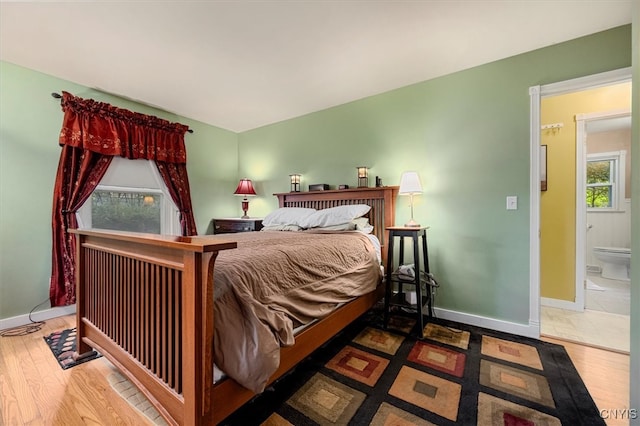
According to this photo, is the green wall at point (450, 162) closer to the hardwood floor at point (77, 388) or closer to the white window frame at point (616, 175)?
the hardwood floor at point (77, 388)

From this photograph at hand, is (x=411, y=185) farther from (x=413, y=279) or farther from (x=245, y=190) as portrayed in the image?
(x=245, y=190)

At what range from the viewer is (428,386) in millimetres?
1521

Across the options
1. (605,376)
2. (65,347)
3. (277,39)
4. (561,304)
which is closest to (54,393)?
(65,347)

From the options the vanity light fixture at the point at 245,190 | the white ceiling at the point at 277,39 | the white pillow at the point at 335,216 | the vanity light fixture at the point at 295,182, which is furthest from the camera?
the vanity light fixture at the point at 245,190

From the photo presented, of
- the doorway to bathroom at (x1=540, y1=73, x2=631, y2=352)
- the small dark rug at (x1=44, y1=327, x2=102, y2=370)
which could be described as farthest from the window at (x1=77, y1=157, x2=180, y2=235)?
the doorway to bathroom at (x1=540, y1=73, x2=631, y2=352)

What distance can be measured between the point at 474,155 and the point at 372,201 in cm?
105

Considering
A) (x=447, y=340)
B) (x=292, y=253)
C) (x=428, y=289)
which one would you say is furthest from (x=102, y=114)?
(x=447, y=340)

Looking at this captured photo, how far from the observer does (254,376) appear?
1056 millimetres

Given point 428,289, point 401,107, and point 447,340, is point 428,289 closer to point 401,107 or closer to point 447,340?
point 447,340

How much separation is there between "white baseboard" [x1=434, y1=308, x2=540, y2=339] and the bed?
110 cm

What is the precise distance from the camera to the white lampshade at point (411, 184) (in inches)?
94.5

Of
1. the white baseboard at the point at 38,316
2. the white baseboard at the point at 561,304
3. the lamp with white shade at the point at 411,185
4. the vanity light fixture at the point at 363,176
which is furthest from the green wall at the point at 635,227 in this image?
the white baseboard at the point at 38,316

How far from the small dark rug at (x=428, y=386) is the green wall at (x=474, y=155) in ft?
1.68

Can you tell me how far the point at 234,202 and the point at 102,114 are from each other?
1.97m
